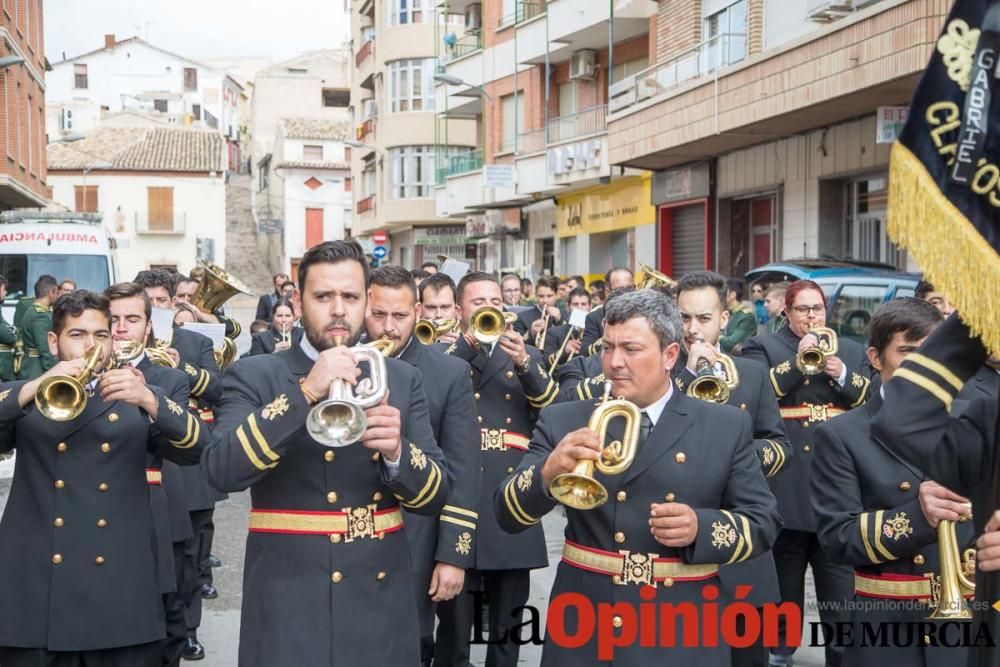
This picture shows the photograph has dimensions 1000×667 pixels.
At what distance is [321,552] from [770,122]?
1504cm

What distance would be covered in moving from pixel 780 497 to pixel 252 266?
71.7 metres

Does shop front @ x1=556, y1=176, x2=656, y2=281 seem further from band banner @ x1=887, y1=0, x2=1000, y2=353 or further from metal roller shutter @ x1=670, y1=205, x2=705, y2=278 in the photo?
band banner @ x1=887, y1=0, x2=1000, y2=353

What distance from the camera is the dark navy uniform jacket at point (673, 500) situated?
404 centimetres

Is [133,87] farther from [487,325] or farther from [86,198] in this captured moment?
[487,325]

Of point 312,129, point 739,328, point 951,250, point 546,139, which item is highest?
point 312,129

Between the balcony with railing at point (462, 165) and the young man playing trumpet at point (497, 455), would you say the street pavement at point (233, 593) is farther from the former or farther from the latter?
the balcony with railing at point (462, 165)

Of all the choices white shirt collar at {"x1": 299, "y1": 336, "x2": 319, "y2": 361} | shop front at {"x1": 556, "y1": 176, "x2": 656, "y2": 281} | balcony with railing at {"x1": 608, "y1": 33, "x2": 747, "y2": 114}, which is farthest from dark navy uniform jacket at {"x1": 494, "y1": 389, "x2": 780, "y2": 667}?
shop front at {"x1": 556, "y1": 176, "x2": 656, "y2": 281}

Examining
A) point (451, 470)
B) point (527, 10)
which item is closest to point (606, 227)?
point (527, 10)

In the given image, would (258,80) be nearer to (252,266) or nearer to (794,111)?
(252,266)

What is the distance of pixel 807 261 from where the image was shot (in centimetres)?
1433

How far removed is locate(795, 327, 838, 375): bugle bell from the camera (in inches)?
273

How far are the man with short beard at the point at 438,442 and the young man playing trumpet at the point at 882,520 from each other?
1.43 meters

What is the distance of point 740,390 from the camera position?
233 inches

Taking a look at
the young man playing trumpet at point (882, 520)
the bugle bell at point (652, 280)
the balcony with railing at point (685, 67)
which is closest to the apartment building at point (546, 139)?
the balcony with railing at point (685, 67)
